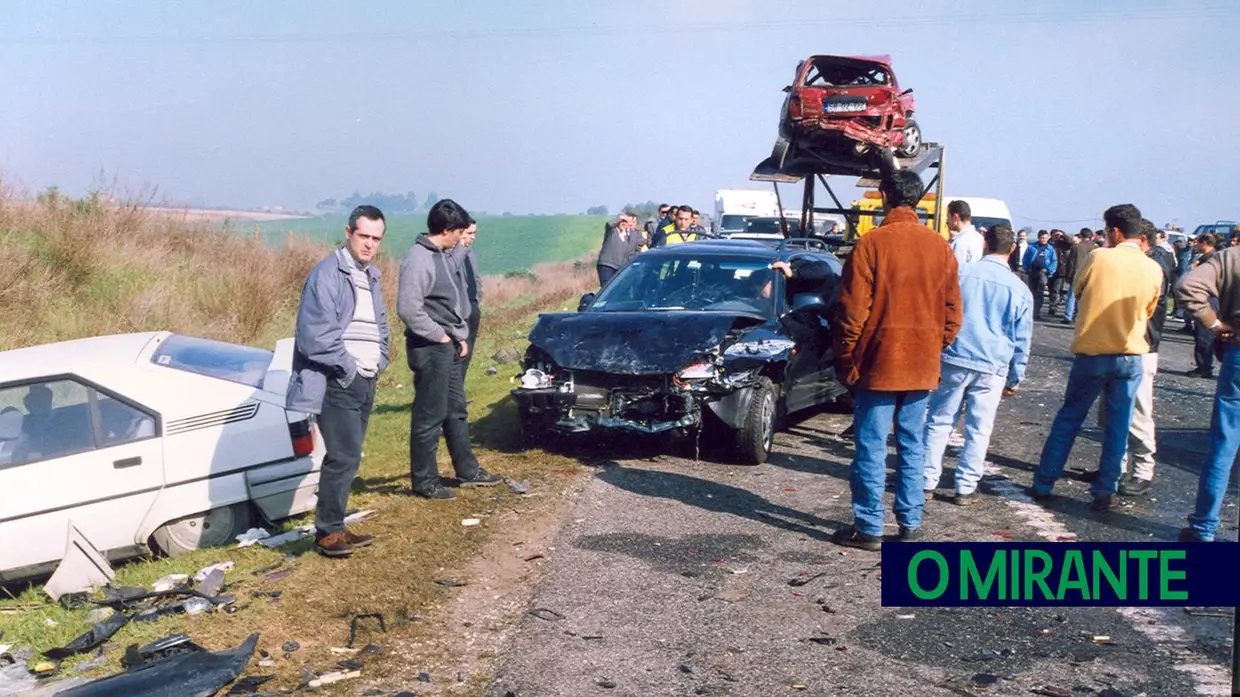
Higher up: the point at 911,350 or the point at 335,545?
the point at 911,350

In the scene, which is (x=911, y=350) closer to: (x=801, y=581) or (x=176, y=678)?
(x=801, y=581)

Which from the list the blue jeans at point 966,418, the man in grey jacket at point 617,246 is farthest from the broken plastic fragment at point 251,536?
the man in grey jacket at point 617,246

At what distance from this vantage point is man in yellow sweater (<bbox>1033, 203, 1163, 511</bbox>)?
695 centimetres

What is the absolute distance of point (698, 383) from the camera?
26.3 ft

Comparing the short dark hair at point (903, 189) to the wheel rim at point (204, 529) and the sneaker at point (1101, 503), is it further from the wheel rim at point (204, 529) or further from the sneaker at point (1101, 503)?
the wheel rim at point (204, 529)

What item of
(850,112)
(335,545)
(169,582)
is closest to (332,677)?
(335,545)

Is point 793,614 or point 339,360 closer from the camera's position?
point 793,614

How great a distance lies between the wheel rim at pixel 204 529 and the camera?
257 inches

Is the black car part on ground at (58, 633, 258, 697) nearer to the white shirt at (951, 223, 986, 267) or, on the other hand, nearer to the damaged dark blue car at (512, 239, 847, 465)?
the damaged dark blue car at (512, 239, 847, 465)

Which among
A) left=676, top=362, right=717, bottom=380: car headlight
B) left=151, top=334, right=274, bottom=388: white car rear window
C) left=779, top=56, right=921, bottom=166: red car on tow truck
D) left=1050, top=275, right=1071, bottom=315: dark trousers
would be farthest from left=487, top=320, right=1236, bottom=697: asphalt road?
left=1050, top=275, right=1071, bottom=315: dark trousers

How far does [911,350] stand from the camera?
5.92 m

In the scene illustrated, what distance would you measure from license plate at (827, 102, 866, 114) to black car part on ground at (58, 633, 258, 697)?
12.6 meters

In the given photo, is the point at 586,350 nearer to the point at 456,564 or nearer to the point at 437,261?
the point at 437,261

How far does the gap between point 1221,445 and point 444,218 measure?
470cm
